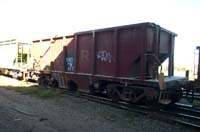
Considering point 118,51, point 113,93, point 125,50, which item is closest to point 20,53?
point 113,93

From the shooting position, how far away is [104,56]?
440 inches

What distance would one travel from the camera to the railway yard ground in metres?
6.90

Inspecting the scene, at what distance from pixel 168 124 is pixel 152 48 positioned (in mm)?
3118

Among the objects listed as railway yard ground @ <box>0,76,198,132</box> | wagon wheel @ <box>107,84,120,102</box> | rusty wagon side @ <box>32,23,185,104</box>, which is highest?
rusty wagon side @ <box>32,23,185,104</box>

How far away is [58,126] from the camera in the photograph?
6980 millimetres

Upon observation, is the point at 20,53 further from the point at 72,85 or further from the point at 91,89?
the point at 91,89

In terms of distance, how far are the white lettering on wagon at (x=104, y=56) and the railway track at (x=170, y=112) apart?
1690 millimetres

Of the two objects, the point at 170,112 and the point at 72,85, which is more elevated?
the point at 72,85

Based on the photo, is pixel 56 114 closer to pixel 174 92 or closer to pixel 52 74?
pixel 174 92

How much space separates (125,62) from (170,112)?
8.17 ft

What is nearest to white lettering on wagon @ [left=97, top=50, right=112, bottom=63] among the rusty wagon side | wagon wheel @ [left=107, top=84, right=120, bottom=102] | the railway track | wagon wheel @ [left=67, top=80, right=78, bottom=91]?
the rusty wagon side

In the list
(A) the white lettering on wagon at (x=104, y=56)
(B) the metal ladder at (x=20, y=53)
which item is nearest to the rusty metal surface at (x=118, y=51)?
(A) the white lettering on wagon at (x=104, y=56)

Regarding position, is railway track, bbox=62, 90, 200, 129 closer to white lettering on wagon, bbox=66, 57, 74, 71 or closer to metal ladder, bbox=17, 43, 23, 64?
white lettering on wagon, bbox=66, 57, 74, 71

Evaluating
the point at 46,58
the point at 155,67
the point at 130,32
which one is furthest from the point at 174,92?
the point at 46,58
